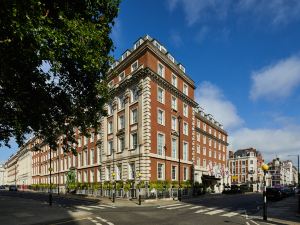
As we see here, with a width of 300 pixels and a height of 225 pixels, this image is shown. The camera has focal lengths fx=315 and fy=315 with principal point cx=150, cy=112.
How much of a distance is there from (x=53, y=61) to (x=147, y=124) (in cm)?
2747

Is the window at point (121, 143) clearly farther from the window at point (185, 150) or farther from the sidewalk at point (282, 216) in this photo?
the sidewalk at point (282, 216)

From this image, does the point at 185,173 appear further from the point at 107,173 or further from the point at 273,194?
the point at 273,194

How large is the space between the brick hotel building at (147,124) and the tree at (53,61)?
56.3ft

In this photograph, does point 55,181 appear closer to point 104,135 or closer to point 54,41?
point 104,135

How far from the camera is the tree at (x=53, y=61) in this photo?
10586 millimetres

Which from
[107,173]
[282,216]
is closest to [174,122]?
[107,173]

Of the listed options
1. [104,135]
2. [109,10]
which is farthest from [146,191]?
[109,10]

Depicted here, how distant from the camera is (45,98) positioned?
53.6 ft

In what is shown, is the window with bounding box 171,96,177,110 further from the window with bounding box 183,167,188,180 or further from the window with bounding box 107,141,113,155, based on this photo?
the window with bounding box 107,141,113,155

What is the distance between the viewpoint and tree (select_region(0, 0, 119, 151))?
10586 mm

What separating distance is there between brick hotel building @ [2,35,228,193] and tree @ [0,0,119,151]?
17.2 metres

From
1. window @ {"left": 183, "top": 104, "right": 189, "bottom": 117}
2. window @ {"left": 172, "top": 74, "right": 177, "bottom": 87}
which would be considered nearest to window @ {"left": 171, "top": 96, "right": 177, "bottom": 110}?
window @ {"left": 172, "top": 74, "right": 177, "bottom": 87}

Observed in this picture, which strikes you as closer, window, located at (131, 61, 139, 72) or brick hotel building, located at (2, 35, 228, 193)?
brick hotel building, located at (2, 35, 228, 193)

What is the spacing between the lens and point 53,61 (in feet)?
40.7
